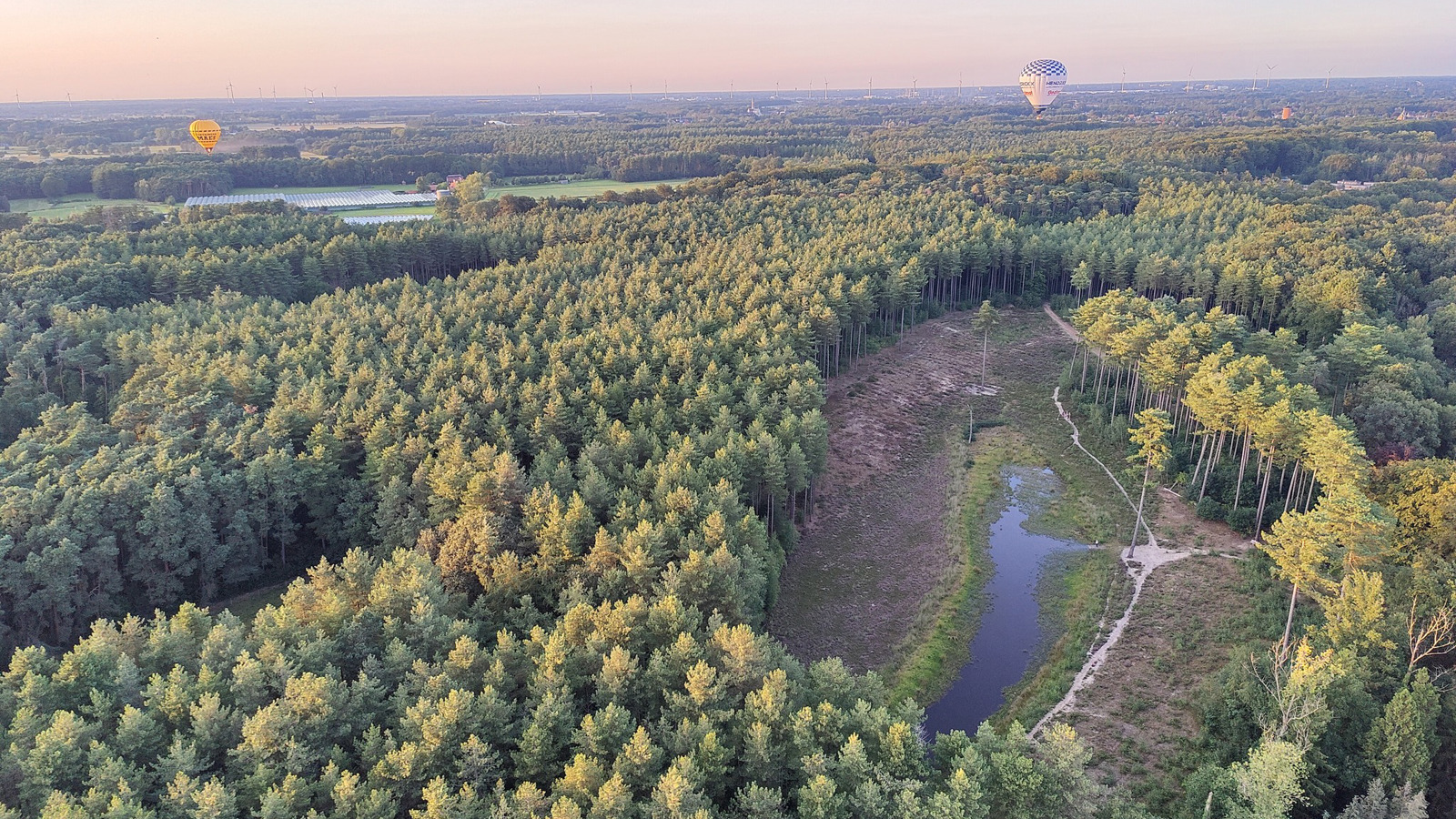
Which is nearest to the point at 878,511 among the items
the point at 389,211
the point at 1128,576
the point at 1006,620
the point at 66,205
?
the point at 1006,620

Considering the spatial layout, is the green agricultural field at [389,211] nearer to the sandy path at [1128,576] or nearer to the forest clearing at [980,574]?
the forest clearing at [980,574]

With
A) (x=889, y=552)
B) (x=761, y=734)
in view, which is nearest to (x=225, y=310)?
(x=889, y=552)

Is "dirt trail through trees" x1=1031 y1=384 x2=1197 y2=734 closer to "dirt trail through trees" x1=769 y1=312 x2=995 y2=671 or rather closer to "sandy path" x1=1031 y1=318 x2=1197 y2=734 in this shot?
"sandy path" x1=1031 y1=318 x2=1197 y2=734

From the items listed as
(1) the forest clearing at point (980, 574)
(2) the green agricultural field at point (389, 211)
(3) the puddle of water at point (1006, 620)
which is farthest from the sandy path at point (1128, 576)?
(2) the green agricultural field at point (389, 211)

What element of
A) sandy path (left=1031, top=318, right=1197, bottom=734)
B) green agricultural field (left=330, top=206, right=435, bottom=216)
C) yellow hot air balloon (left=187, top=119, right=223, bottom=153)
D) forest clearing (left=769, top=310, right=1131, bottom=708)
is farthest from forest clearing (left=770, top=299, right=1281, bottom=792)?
yellow hot air balloon (left=187, top=119, right=223, bottom=153)

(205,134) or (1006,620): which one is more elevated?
(205,134)

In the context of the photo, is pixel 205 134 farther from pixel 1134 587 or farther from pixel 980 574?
pixel 1134 587
